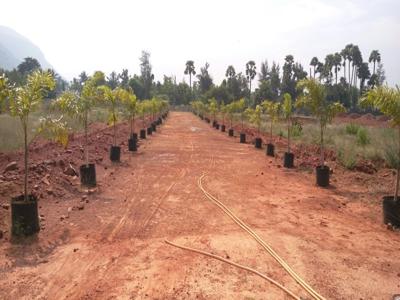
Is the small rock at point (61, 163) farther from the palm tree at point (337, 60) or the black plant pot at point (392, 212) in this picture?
the palm tree at point (337, 60)

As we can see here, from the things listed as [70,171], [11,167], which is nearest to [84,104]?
[70,171]

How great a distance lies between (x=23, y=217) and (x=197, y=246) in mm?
2790

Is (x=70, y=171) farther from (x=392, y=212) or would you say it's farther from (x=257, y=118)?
(x=257, y=118)

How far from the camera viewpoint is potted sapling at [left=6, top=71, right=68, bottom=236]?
20.8ft

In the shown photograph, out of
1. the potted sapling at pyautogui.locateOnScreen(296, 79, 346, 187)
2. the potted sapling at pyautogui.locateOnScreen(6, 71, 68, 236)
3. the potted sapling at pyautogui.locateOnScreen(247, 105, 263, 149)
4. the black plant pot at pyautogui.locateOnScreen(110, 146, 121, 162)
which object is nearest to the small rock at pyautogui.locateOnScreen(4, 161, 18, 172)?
the potted sapling at pyautogui.locateOnScreen(6, 71, 68, 236)

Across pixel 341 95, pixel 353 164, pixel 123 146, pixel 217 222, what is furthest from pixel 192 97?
pixel 217 222

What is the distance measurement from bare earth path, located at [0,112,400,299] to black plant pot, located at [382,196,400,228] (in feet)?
0.73

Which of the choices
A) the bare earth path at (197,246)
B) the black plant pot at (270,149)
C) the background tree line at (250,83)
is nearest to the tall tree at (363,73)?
the background tree line at (250,83)

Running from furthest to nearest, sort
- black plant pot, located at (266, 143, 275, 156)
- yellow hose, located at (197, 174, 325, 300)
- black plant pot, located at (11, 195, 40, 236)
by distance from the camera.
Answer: black plant pot, located at (266, 143, 275, 156) < black plant pot, located at (11, 195, 40, 236) < yellow hose, located at (197, 174, 325, 300)

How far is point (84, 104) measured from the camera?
10.8 meters

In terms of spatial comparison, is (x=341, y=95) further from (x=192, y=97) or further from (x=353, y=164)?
(x=353, y=164)

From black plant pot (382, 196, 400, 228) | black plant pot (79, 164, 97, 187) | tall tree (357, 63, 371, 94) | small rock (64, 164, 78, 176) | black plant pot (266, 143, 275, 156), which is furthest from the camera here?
tall tree (357, 63, 371, 94)

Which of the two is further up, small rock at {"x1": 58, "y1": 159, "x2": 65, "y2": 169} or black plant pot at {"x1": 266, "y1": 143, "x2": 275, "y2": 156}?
small rock at {"x1": 58, "y1": 159, "x2": 65, "y2": 169}

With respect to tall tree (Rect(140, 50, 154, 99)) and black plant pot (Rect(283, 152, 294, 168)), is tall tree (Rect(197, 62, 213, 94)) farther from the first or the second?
black plant pot (Rect(283, 152, 294, 168))
